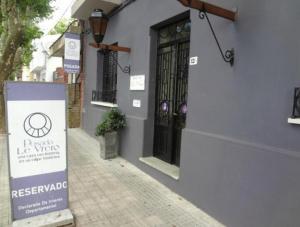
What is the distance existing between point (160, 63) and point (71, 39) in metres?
4.55

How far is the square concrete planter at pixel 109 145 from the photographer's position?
19.2 ft

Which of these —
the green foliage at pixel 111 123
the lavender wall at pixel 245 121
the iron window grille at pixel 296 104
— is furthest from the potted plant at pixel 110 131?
the iron window grille at pixel 296 104

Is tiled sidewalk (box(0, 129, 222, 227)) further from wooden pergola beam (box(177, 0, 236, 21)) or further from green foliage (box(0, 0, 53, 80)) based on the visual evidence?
green foliage (box(0, 0, 53, 80))

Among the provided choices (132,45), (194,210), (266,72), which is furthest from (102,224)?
(132,45)

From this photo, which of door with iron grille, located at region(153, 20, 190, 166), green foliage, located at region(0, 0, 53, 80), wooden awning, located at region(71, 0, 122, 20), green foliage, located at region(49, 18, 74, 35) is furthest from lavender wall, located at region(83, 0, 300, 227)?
green foliage, located at region(49, 18, 74, 35)

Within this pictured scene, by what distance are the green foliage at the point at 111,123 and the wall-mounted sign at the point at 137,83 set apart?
728mm

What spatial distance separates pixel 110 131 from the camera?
19.2ft

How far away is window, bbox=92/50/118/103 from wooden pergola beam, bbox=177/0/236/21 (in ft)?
13.9

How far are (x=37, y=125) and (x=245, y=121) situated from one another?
2384 mm

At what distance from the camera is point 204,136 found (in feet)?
11.5

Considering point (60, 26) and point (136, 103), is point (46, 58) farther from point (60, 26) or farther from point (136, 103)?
point (136, 103)

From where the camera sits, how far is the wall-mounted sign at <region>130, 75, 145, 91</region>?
526cm

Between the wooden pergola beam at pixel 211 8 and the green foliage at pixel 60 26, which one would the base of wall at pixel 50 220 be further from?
the green foliage at pixel 60 26

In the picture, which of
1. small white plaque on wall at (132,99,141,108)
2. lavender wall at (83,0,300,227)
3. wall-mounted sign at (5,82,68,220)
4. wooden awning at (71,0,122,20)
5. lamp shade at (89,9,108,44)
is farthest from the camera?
wooden awning at (71,0,122,20)
